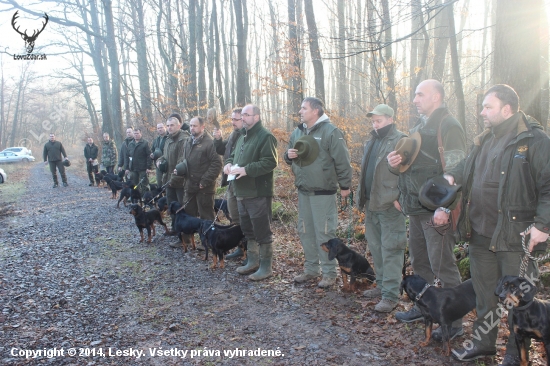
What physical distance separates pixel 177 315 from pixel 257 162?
228 centimetres

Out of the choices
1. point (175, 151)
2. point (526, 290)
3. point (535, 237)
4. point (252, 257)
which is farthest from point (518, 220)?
point (175, 151)

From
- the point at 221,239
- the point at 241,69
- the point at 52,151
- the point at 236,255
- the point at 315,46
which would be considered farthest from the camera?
the point at 52,151

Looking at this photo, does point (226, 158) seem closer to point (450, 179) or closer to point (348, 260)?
point (348, 260)

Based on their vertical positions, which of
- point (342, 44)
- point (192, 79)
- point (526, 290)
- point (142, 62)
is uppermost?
point (142, 62)

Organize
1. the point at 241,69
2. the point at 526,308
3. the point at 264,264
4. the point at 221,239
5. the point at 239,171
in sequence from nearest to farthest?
the point at 526,308
the point at 239,171
the point at 264,264
the point at 221,239
the point at 241,69

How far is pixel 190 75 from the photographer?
1578 centimetres

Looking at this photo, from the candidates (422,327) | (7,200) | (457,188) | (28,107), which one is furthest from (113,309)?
(28,107)

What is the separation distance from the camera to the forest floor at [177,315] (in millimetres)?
3699

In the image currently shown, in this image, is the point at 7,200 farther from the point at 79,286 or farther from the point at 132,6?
the point at 132,6

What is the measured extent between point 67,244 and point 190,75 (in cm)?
977

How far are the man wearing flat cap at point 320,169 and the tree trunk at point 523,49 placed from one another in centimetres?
223

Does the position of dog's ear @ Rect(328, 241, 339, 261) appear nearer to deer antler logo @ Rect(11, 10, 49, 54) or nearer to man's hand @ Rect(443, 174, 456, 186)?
man's hand @ Rect(443, 174, 456, 186)

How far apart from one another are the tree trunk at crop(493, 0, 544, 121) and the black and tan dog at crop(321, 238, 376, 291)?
280 centimetres

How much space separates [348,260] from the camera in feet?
16.5
